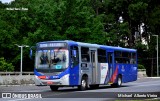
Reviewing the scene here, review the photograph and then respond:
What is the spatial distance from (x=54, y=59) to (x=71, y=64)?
3.40 ft

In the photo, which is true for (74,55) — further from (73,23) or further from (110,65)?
(73,23)

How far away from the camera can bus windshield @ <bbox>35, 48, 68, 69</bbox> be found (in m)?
28.2

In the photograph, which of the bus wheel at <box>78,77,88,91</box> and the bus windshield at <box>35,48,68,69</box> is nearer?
the bus windshield at <box>35,48,68,69</box>

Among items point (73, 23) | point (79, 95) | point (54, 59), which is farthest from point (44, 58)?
point (73, 23)

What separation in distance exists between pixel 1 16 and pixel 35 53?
145 ft

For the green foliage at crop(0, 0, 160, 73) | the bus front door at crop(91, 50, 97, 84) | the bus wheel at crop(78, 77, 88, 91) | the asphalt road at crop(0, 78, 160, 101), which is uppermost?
the green foliage at crop(0, 0, 160, 73)

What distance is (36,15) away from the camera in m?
65.5

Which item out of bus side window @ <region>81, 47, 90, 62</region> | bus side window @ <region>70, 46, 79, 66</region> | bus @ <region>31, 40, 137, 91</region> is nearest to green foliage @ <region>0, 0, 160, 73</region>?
bus @ <region>31, 40, 137, 91</region>

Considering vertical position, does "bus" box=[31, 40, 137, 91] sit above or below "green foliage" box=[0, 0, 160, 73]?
below

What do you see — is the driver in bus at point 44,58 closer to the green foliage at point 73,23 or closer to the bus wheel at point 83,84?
the bus wheel at point 83,84

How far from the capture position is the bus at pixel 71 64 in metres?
28.1

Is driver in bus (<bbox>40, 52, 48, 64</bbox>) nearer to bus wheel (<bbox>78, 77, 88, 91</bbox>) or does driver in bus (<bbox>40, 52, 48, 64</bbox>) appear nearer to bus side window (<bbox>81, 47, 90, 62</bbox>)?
bus side window (<bbox>81, 47, 90, 62</bbox>)

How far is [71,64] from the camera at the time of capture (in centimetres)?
2841

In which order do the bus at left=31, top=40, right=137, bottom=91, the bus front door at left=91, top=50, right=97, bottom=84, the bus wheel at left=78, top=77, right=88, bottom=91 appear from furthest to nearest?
the bus front door at left=91, top=50, right=97, bottom=84 → the bus wheel at left=78, top=77, right=88, bottom=91 → the bus at left=31, top=40, right=137, bottom=91
